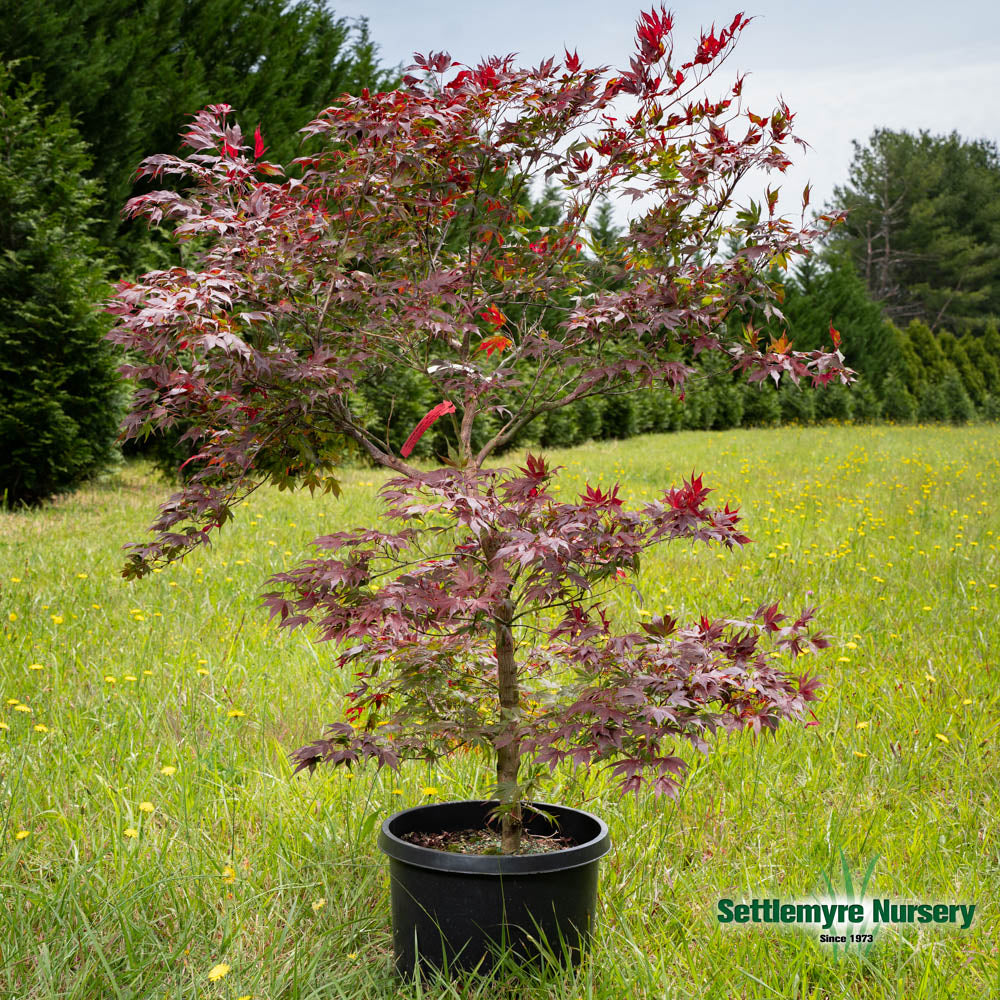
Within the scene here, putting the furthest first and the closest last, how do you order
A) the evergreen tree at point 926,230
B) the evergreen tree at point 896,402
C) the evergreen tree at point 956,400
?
the evergreen tree at point 926,230 < the evergreen tree at point 956,400 < the evergreen tree at point 896,402

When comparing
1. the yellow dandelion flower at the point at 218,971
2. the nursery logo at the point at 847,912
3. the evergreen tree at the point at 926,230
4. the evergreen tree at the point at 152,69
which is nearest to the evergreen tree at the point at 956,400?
the evergreen tree at the point at 926,230

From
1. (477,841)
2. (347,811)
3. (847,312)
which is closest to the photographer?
(477,841)

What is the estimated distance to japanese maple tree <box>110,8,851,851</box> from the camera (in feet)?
5.63

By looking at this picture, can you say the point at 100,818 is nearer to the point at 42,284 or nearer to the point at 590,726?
the point at 590,726

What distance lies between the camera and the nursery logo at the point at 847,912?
1.91m

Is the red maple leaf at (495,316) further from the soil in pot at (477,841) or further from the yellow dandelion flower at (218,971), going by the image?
the yellow dandelion flower at (218,971)

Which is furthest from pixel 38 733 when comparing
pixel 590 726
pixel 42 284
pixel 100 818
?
pixel 42 284

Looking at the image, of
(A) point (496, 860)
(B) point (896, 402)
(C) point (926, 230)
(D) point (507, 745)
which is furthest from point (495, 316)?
(C) point (926, 230)

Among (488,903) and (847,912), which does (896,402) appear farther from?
(488,903)

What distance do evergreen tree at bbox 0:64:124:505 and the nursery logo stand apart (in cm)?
612

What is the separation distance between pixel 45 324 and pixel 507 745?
20.5ft

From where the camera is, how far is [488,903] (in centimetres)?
173

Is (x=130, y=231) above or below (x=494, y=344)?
above

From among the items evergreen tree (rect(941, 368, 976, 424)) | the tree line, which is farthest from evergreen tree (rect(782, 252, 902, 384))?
evergreen tree (rect(941, 368, 976, 424))
